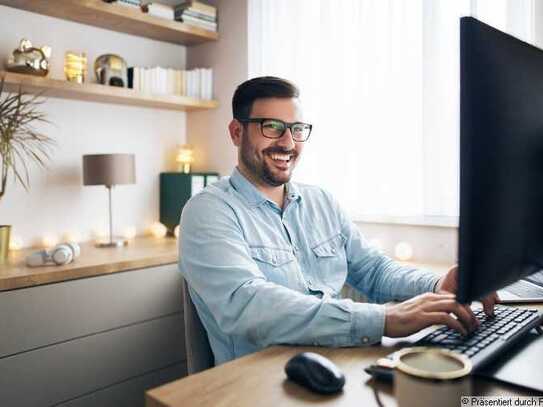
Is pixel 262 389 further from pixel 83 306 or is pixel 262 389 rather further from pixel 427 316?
pixel 83 306

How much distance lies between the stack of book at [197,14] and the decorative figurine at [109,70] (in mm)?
541

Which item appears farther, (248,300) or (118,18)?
(118,18)

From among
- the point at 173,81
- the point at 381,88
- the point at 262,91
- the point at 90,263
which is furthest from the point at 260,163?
the point at 173,81

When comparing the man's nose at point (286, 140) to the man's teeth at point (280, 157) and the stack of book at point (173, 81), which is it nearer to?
the man's teeth at point (280, 157)

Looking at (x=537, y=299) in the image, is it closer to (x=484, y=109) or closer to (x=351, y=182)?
(x=484, y=109)

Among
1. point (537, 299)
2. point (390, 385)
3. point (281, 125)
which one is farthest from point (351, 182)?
point (390, 385)

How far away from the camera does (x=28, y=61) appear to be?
7.73 ft

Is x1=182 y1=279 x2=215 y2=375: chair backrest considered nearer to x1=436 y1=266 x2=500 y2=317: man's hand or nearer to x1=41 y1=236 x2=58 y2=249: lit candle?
x1=436 y1=266 x2=500 y2=317: man's hand

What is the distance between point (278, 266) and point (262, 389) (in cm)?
58

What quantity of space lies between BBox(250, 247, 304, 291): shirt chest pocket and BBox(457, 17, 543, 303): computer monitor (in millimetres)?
611

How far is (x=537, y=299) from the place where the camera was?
1183 millimetres

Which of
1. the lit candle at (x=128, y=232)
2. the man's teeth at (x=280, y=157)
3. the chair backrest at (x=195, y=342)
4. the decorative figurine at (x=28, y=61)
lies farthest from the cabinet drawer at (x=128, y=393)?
the decorative figurine at (x=28, y=61)

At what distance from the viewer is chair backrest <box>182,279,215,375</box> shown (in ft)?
3.88

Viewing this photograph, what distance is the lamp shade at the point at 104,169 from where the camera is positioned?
2533 mm
